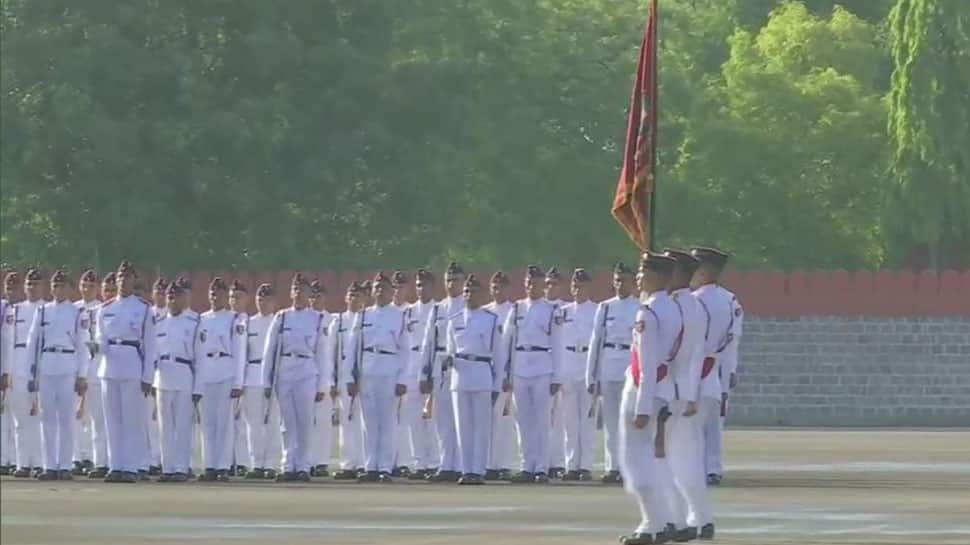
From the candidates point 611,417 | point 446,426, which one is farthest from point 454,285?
point 611,417

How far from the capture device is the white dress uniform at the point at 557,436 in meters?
28.2

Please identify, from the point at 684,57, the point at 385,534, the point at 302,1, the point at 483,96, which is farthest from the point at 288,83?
the point at 385,534

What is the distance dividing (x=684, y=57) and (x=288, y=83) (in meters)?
21.9

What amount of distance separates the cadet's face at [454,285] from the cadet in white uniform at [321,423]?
140 cm

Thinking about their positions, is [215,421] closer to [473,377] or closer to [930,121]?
[473,377]

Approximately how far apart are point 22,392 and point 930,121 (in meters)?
31.5

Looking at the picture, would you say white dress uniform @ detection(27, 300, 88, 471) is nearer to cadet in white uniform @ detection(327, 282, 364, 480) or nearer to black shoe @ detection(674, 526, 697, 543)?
cadet in white uniform @ detection(327, 282, 364, 480)

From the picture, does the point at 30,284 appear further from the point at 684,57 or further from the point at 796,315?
the point at 684,57

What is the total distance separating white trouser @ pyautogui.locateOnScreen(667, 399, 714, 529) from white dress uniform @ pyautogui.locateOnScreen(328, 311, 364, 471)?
8.85 meters

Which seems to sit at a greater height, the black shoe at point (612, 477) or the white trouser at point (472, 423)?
the white trouser at point (472, 423)

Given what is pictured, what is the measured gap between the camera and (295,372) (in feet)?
91.5

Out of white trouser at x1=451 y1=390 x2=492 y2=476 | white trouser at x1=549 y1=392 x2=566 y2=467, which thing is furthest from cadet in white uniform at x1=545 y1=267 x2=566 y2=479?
white trouser at x1=451 y1=390 x2=492 y2=476

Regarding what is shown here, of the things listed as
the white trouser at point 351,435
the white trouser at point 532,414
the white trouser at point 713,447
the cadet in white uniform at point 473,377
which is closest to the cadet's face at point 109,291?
the white trouser at point 351,435

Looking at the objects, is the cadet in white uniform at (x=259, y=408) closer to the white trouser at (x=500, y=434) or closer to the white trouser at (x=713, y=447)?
the white trouser at (x=500, y=434)
